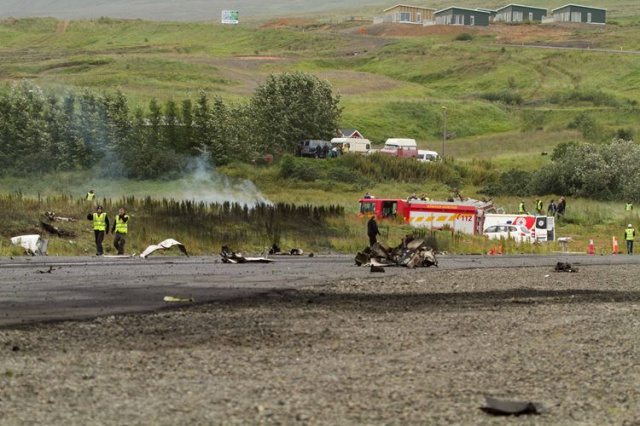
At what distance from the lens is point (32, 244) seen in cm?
3481

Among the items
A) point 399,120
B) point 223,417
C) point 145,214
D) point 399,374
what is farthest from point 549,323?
point 399,120

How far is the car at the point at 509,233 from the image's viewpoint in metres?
52.1

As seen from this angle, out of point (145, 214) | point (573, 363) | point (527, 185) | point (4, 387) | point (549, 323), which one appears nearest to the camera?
point (4, 387)

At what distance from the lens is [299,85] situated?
4171 inches

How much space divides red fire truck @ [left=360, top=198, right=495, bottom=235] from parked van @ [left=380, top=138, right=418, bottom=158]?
3715cm

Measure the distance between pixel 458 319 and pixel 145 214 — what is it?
23.9 m

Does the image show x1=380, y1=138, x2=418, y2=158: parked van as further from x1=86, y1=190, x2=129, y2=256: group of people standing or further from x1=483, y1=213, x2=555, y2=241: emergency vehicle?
x1=86, y1=190, x2=129, y2=256: group of people standing

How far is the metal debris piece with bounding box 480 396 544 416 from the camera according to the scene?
12859 millimetres

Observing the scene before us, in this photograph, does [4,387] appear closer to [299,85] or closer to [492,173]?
[492,173]

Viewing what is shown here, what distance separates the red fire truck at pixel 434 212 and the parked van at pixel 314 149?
1449 inches

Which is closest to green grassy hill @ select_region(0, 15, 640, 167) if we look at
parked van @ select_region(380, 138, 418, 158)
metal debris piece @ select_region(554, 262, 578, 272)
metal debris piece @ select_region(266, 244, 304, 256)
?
parked van @ select_region(380, 138, 418, 158)

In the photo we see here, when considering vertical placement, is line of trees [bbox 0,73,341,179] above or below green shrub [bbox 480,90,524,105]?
below

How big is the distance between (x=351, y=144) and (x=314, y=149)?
22.4 ft

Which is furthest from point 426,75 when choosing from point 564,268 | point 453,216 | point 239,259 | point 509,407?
point 509,407
